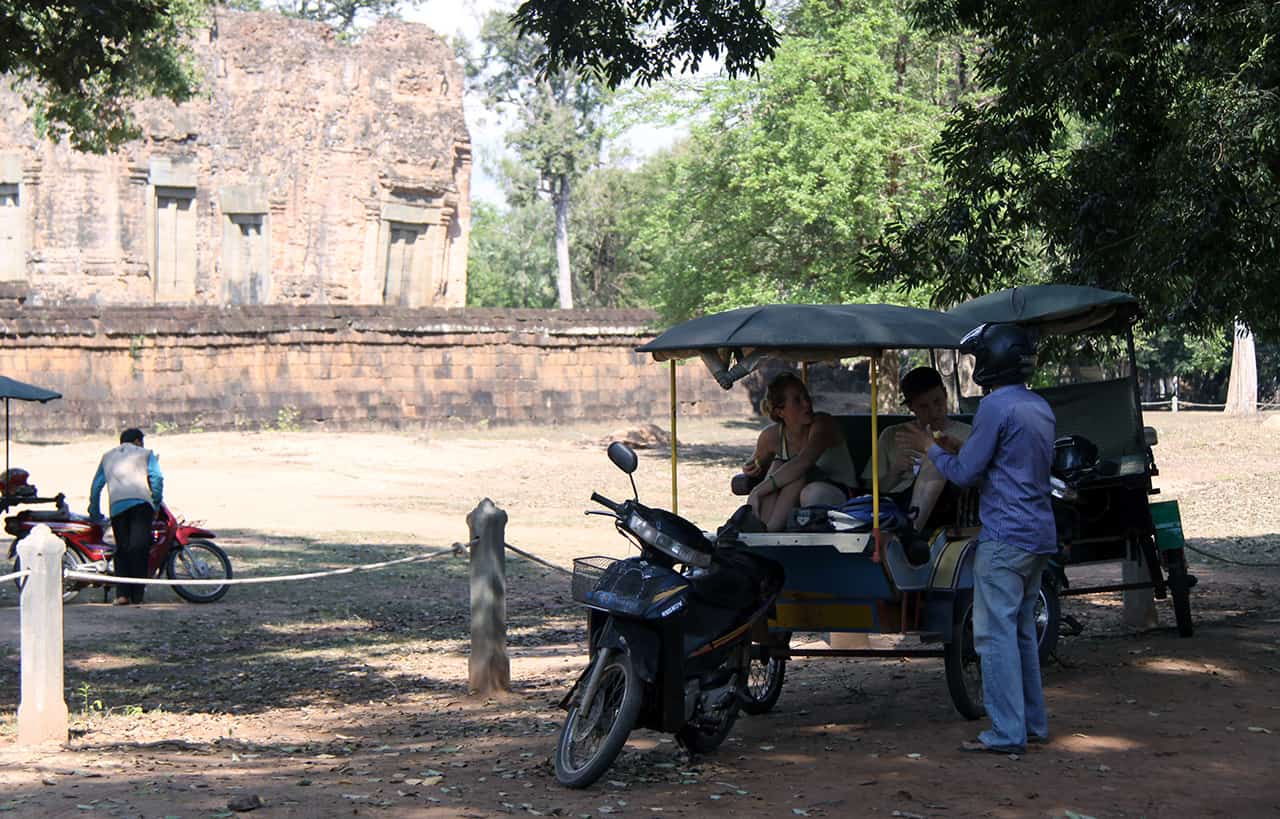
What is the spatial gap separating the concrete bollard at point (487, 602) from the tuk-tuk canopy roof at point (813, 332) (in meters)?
2.16

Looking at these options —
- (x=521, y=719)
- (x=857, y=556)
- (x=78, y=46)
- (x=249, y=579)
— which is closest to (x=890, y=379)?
(x=78, y=46)

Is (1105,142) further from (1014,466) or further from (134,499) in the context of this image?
(134,499)

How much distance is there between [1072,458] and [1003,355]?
188 cm

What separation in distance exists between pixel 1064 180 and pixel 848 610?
4871 millimetres

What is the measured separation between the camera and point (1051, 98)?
32.8 ft

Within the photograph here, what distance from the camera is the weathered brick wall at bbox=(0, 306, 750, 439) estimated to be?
32344 millimetres

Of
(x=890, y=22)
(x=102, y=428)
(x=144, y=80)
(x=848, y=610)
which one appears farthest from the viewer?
(x=102, y=428)

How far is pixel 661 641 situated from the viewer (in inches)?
237

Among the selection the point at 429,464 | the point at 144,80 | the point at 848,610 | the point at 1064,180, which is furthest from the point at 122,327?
the point at 848,610

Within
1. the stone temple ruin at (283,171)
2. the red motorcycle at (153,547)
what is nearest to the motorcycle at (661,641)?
the red motorcycle at (153,547)

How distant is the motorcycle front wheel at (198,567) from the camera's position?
12.9 m

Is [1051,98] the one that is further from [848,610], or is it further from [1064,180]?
[848,610]

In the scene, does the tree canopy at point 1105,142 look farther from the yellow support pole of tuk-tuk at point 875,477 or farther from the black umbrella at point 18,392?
the black umbrella at point 18,392

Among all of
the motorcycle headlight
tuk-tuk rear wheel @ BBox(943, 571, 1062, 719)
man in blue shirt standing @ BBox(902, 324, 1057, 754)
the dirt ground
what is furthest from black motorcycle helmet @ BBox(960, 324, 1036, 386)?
the dirt ground
